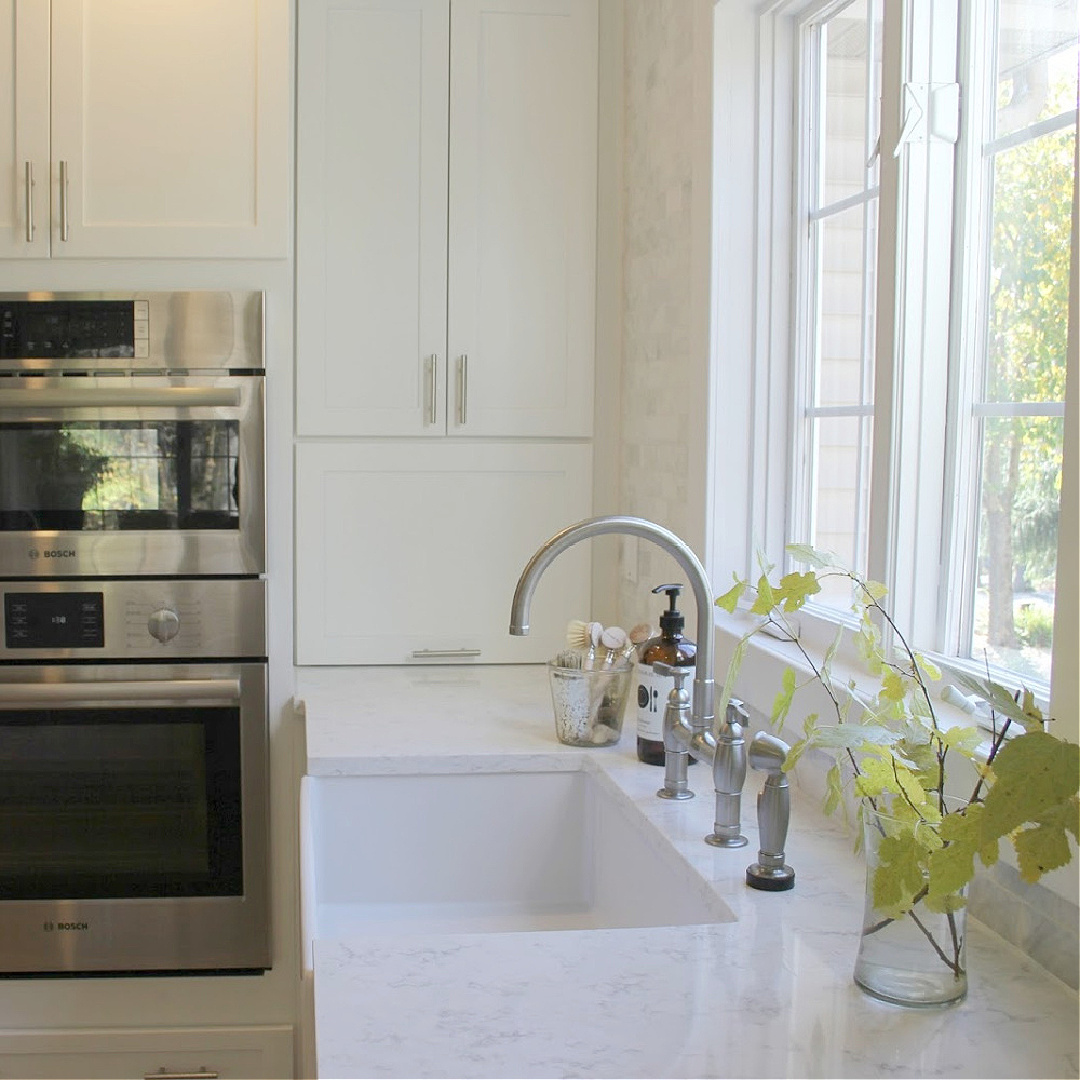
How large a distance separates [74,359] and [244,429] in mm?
326

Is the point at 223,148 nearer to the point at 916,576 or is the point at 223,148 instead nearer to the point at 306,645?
the point at 306,645

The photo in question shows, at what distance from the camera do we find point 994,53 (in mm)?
1531

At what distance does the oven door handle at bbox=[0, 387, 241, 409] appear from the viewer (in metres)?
2.44

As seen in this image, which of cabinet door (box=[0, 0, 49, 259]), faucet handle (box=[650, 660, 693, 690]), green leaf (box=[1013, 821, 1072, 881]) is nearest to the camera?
green leaf (box=[1013, 821, 1072, 881])

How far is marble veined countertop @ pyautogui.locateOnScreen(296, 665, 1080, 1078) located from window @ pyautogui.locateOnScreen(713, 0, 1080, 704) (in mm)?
360

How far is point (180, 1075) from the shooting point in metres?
2.50

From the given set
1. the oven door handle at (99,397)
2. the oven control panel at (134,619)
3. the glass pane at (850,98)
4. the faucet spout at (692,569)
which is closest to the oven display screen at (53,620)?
the oven control panel at (134,619)

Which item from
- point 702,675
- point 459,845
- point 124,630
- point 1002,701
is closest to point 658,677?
point 702,675

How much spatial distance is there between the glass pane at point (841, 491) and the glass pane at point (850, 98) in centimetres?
34

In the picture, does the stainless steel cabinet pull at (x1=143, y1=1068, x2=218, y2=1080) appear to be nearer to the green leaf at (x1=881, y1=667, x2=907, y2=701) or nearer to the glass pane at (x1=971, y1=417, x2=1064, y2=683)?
the glass pane at (x1=971, y1=417, x2=1064, y2=683)

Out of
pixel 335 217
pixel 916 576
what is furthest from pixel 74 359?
pixel 916 576

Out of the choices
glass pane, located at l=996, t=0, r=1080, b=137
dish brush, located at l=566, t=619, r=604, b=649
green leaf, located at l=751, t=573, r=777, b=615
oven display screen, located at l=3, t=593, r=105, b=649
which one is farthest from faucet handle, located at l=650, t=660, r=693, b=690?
oven display screen, located at l=3, t=593, r=105, b=649

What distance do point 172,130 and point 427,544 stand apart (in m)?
0.95

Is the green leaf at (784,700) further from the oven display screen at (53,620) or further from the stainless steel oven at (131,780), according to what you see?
the oven display screen at (53,620)
